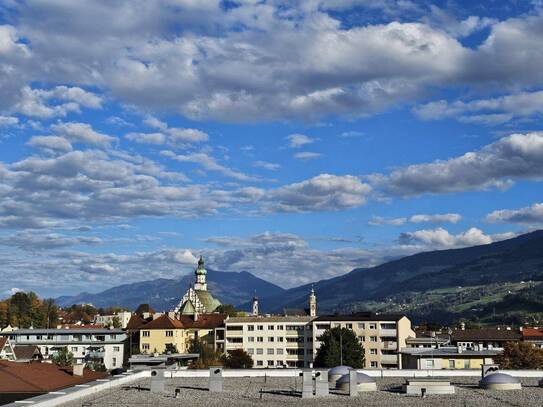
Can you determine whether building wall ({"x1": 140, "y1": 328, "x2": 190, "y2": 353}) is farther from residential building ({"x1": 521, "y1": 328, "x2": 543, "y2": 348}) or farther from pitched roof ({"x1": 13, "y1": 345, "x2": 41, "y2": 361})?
residential building ({"x1": 521, "y1": 328, "x2": 543, "y2": 348})

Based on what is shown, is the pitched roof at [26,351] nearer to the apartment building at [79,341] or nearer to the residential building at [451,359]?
the apartment building at [79,341]

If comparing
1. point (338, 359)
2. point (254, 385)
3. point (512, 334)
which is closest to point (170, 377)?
point (254, 385)

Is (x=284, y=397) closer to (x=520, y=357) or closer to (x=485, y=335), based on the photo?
(x=520, y=357)

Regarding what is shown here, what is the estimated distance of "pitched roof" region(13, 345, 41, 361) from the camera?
15375 cm

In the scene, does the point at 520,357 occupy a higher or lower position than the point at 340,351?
lower

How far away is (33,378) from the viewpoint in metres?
51.7

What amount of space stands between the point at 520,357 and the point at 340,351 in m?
Result: 29.3

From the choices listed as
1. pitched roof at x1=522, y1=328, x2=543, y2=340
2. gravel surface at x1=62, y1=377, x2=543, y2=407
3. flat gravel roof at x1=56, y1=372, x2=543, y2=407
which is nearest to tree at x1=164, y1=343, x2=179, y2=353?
pitched roof at x1=522, y1=328, x2=543, y2=340

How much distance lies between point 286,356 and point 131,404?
134m

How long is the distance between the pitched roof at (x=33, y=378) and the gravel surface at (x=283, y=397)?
5.05 meters

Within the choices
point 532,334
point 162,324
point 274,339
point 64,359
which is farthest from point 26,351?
point 532,334

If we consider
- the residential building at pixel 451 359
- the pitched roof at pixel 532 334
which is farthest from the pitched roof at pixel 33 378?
the pitched roof at pixel 532 334

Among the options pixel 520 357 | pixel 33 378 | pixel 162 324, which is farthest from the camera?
pixel 162 324

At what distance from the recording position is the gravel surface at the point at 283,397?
41.0 m
